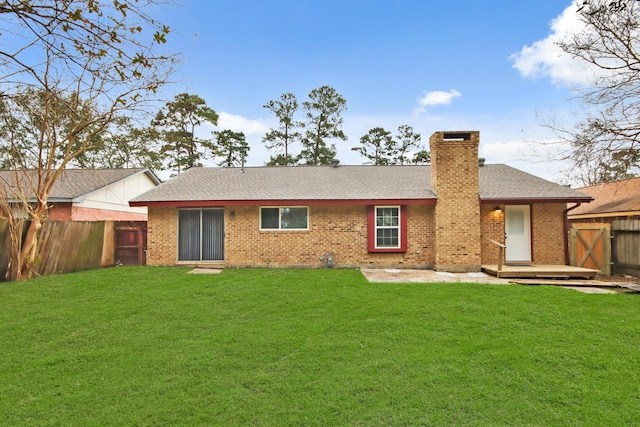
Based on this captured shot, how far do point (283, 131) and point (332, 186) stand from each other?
738 inches

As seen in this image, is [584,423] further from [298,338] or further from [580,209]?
[580,209]

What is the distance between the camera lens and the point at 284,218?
11305mm

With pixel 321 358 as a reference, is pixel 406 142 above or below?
above

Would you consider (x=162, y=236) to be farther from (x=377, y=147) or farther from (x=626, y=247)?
(x=377, y=147)

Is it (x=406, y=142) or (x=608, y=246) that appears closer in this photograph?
(x=608, y=246)

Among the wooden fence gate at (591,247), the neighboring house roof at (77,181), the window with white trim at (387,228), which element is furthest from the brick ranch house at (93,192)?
the wooden fence gate at (591,247)

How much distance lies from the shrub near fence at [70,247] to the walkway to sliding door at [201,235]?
2.68 meters

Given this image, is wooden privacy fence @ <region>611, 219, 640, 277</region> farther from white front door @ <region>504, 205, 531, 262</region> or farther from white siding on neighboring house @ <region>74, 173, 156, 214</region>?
white siding on neighboring house @ <region>74, 173, 156, 214</region>

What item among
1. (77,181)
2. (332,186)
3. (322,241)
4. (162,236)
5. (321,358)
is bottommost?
(321,358)

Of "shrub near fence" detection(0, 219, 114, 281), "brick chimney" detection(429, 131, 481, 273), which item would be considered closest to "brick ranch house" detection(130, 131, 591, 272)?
"brick chimney" detection(429, 131, 481, 273)

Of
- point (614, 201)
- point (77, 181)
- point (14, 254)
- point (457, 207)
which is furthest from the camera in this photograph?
point (77, 181)

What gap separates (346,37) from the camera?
550 inches

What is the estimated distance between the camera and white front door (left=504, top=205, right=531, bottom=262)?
36.3ft

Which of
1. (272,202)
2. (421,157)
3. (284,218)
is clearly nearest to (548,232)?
(284,218)
